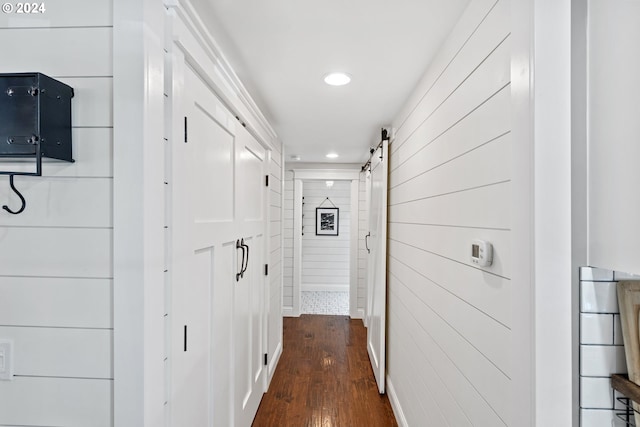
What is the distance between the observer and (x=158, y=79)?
1.00 meters

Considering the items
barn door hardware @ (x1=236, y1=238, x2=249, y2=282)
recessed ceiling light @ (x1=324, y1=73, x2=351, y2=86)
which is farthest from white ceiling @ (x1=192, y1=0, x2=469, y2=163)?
barn door hardware @ (x1=236, y1=238, x2=249, y2=282)

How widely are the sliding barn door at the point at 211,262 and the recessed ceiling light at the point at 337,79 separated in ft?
1.97

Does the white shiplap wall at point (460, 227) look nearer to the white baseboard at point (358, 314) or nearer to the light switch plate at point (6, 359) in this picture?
the light switch plate at point (6, 359)

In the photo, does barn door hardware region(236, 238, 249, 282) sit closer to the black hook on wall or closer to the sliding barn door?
the sliding barn door

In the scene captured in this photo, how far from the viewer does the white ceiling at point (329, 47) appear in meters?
1.30

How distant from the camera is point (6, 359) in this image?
96cm

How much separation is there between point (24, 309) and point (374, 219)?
2.92 meters

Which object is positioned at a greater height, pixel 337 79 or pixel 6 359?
pixel 337 79

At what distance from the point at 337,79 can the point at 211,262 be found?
4.08 ft

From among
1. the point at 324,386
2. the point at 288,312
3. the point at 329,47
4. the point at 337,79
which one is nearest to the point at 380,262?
the point at 324,386

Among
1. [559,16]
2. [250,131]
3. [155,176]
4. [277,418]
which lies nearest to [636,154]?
[559,16]

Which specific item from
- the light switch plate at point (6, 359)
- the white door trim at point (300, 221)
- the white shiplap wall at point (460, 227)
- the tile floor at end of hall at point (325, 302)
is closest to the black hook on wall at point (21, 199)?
the light switch plate at point (6, 359)

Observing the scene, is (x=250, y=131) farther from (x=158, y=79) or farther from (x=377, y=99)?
(x=158, y=79)

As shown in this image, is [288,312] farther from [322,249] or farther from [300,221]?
[322,249]
